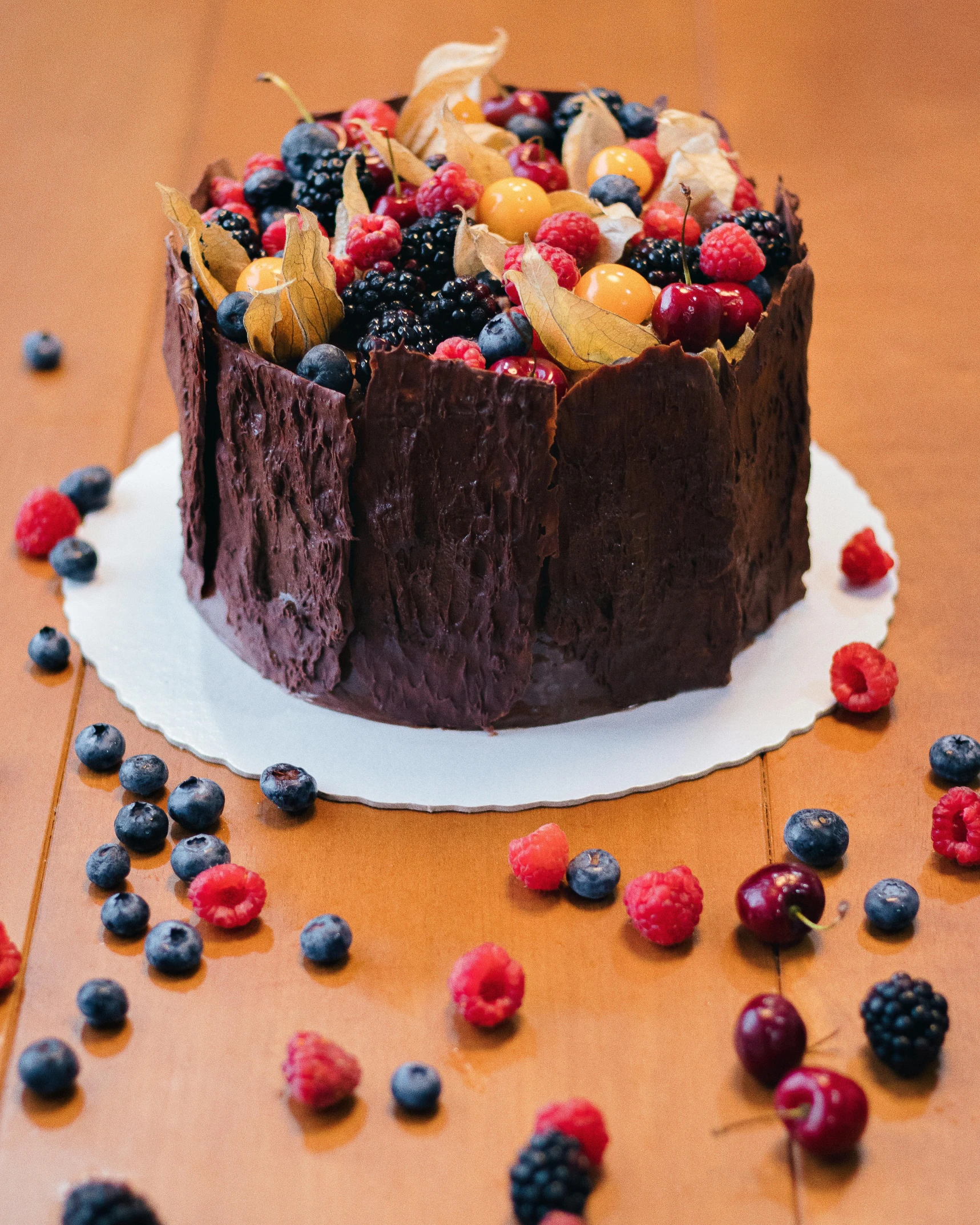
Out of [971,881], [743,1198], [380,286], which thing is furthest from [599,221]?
[743,1198]

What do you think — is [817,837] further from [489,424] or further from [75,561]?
[75,561]

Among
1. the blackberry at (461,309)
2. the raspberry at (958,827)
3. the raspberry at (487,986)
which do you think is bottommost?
the raspberry at (487,986)

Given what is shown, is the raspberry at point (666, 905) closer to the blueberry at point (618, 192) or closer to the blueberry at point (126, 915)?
the blueberry at point (126, 915)

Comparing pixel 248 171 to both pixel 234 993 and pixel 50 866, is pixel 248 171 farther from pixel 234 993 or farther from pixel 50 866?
pixel 234 993

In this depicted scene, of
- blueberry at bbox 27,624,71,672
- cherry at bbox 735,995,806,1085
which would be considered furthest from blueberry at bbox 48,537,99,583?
cherry at bbox 735,995,806,1085

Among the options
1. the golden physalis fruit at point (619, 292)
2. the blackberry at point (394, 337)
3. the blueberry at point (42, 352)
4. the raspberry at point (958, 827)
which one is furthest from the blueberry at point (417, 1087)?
the blueberry at point (42, 352)
